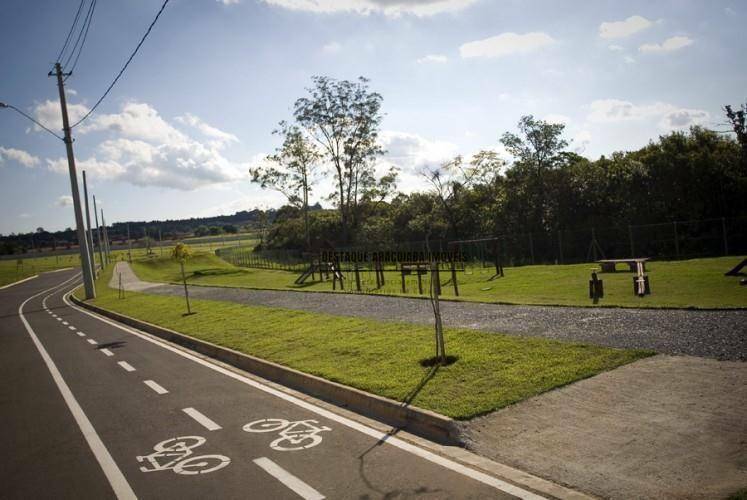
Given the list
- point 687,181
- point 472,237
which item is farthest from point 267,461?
point 472,237

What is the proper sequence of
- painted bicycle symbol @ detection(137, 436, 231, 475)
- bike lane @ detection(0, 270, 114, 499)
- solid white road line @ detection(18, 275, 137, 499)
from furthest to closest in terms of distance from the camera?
painted bicycle symbol @ detection(137, 436, 231, 475) < bike lane @ detection(0, 270, 114, 499) < solid white road line @ detection(18, 275, 137, 499)

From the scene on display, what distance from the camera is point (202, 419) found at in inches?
291

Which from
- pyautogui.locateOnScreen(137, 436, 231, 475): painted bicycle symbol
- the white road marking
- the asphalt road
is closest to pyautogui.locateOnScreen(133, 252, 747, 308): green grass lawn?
the asphalt road

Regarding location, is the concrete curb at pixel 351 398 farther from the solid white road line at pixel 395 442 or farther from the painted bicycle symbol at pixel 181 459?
the painted bicycle symbol at pixel 181 459

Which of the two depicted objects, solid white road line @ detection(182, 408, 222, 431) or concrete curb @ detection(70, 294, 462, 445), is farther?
solid white road line @ detection(182, 408, 222, 431)

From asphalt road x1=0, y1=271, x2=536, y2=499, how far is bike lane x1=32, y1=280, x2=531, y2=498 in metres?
0.02

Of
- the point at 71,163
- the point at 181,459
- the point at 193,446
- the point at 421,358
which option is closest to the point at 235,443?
the point at 193,446

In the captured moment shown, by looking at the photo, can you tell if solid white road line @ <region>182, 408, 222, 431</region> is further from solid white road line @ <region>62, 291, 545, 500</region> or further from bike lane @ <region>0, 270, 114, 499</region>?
bike lane @ <region>0, 270, 114, 499</region>

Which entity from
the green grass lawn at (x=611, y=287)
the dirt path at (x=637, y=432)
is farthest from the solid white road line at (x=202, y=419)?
the green grass lawn at (x=611, y=287)

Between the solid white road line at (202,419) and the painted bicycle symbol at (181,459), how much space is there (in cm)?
43

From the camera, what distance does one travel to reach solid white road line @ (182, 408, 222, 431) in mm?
7007

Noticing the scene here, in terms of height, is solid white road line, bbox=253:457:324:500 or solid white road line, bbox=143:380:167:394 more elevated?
solid white road line, bbox=253:457:324:500

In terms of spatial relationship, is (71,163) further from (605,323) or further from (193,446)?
(605,323)

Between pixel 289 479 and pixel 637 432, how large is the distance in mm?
3490
